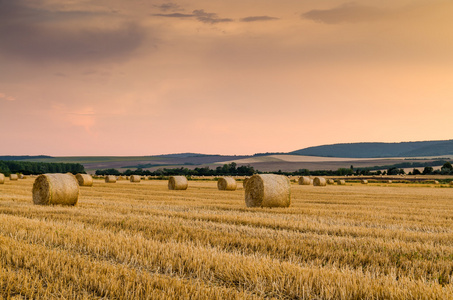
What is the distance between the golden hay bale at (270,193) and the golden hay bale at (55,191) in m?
7.20

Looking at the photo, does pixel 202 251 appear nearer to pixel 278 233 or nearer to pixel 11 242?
pixel 278 233

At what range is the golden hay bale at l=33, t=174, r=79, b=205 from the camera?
16.3 metres

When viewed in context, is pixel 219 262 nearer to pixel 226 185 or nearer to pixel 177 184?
pixel 177 184

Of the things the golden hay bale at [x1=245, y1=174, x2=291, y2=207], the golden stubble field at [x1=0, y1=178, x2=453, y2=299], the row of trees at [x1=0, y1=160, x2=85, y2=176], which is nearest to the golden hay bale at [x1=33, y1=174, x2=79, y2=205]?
the golden stubble field at [x1=0, y1=178, x2=453, y2=299]

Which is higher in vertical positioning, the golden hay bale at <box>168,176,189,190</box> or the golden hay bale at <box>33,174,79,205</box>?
the golden hay bale at <box>33,174,79,205</box>

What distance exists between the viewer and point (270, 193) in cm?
1666

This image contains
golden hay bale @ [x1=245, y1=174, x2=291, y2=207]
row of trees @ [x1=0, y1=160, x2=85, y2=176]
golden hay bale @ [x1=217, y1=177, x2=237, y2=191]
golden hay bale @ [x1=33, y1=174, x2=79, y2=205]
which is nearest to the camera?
golden hay bale @ [x1=33, y1=174, x2=79, y2=205]

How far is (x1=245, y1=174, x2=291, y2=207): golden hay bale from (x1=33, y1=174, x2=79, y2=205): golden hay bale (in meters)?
7.20

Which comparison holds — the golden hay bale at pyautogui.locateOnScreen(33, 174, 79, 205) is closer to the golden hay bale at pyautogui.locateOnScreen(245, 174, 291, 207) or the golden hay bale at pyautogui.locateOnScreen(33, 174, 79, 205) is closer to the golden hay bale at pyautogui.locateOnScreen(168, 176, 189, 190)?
the golden hay bale at pyautogui.locateOnScreen(245, 174, 291, 207)

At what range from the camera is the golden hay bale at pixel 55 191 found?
16344 mm

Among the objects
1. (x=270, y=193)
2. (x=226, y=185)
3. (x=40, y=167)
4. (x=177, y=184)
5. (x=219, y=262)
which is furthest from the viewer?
(x=40, y=167)

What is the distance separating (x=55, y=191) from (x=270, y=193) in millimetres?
8615

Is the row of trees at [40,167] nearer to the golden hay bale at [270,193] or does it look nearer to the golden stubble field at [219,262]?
the golden hay bale at [270,193]

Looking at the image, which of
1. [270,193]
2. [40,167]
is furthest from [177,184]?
[40,167]
